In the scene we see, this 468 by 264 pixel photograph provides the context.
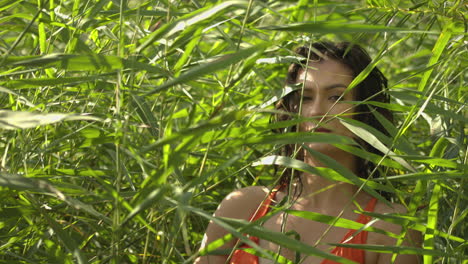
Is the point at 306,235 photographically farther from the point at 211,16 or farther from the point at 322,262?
the point at 211,16

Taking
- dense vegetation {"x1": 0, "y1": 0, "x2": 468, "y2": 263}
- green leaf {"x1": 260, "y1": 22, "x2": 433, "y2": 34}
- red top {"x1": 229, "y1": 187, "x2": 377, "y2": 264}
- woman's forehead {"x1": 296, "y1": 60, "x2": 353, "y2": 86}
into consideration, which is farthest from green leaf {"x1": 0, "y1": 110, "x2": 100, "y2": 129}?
woman's forehead {"x1": 296, "y1": 60, "x2": 353, "y2": 86}

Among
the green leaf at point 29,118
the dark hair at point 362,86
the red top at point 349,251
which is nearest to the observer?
the green leaf at point 29,118

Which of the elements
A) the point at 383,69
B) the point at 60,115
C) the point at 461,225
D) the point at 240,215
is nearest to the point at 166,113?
the point at 240,215

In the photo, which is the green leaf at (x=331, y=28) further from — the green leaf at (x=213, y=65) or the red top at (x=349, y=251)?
the red top at (x=349, y=251)

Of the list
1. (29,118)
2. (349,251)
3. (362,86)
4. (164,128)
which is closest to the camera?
(29,118)

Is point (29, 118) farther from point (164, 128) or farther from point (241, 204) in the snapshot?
point (241, 204)

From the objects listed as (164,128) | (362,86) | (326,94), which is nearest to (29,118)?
(164,128)

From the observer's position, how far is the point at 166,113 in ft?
5.10

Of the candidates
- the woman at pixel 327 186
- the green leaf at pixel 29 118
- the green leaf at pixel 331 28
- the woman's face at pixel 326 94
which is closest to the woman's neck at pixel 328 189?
the woman at pixel 327 186

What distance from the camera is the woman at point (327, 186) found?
138 cm

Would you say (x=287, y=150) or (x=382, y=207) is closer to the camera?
(x=382, y=207)

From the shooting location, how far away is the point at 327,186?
56.8 inches

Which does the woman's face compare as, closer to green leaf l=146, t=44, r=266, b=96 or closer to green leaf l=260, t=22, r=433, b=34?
green leaf l=260, t=22, r=433, b=34

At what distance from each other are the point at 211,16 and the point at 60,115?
21cm
